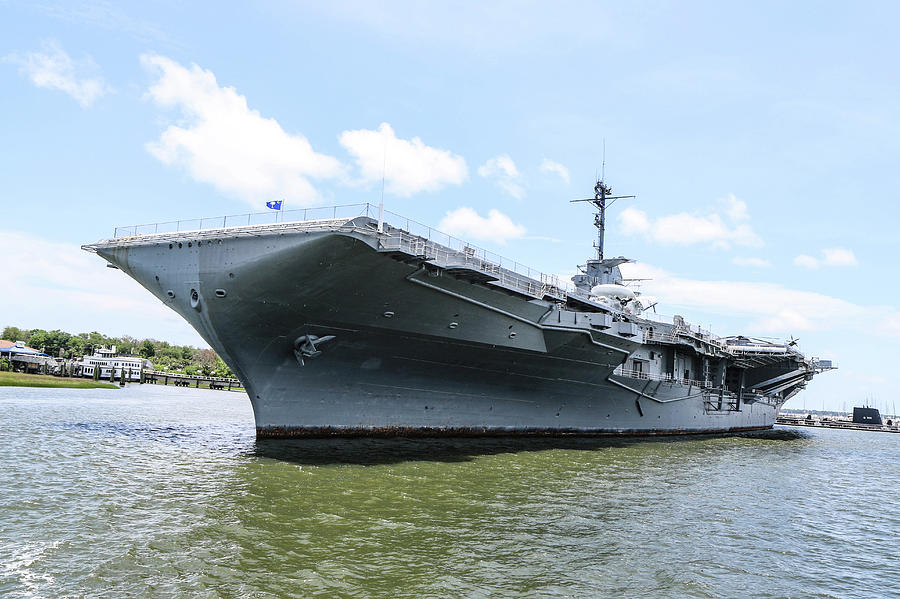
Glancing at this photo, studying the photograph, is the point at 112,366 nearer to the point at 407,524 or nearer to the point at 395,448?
the point at 395,448

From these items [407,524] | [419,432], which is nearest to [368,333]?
[419,432]

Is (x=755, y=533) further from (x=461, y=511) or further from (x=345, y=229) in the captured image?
(x=345, y=229)

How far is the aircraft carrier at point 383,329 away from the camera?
14.0m

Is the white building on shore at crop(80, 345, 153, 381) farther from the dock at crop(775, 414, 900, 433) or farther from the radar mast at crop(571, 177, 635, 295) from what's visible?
the dock at crop(775, 414, 900, 433)

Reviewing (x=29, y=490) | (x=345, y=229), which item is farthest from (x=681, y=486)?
(x=29, y=490)

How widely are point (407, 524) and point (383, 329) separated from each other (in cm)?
767

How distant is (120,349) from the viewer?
10869cm

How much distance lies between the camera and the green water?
21.5 feet

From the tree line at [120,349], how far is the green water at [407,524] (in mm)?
73523

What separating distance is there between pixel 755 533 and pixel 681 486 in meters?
3.78

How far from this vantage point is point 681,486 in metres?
13.6

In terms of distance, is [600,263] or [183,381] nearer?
[600,263]

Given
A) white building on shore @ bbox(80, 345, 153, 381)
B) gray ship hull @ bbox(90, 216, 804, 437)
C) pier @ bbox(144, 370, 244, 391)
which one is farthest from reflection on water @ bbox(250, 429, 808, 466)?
pier @ bbox(144, 370, 244, 391)

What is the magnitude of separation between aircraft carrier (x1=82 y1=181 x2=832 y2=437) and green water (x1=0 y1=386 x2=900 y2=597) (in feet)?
6.03
